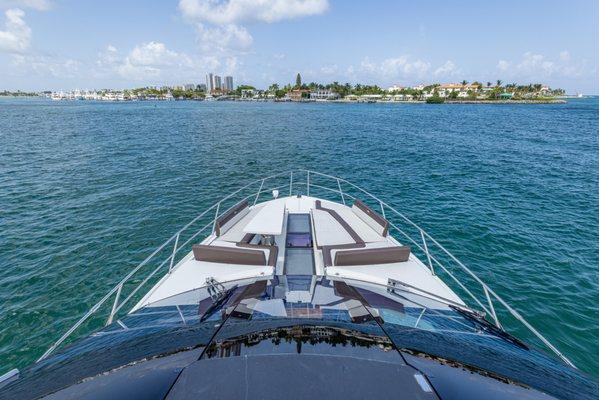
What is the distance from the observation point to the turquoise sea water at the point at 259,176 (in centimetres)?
869

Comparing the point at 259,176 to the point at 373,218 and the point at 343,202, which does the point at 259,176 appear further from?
the point at 373,218

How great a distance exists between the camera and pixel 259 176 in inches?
898

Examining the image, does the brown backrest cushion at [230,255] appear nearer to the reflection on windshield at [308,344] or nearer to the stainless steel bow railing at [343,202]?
the stainless steel bow railing at [343,202]

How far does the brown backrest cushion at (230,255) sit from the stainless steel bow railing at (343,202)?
2.02 ft

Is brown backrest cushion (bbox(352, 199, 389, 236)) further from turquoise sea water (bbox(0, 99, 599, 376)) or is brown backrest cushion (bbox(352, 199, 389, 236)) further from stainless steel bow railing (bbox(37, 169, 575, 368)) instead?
turquoise sea water (bbox(0, 99, 599, 376))

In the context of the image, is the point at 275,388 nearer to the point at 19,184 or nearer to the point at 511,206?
the point at 511,206

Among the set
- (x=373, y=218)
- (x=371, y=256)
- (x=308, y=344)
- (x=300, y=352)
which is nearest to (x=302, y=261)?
(x=371, y=256)

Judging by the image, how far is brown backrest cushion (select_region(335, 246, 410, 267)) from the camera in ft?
20.3

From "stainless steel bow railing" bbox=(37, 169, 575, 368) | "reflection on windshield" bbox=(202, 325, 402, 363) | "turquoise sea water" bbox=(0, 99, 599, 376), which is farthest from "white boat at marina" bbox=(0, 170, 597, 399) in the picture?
"turquoise sea water" bbox=(0, 99, 599, 376)

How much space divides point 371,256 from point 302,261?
1633mm

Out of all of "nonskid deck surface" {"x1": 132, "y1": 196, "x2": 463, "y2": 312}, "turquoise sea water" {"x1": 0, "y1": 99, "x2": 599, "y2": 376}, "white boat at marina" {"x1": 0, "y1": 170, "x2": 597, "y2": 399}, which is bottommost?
"turquoise sea water" {"x1": 0, "y1": 99, "x2": 599, "y2": 376}

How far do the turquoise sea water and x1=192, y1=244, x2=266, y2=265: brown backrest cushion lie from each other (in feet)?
16.2

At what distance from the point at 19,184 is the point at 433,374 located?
86.1 feet

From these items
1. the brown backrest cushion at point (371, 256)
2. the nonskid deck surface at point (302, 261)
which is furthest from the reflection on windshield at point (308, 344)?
the brown backrest cushion at point (371, 256)
